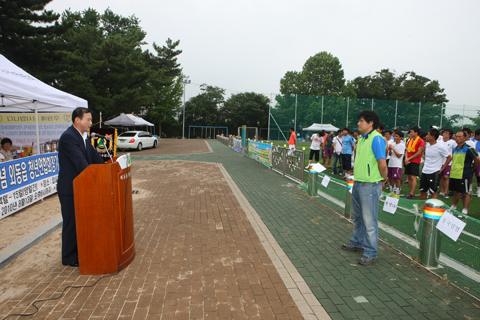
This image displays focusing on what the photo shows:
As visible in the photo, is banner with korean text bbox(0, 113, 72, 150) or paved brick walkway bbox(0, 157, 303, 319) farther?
banner with korean text bbox(0, 113, 72, 150)

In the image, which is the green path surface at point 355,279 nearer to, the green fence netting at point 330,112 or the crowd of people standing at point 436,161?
the crowd of people standing at point 436,161

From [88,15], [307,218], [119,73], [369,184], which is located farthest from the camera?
[88,15]

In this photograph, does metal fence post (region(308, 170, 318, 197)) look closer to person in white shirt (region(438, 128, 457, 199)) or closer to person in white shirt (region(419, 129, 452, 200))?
person in white shirt (region(419, 129, 452, 200))

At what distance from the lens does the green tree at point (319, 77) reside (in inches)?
2265

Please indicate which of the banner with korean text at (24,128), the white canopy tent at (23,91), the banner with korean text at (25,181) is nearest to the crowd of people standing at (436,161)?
the banner with korean text at (25,181)

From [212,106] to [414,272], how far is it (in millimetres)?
52026

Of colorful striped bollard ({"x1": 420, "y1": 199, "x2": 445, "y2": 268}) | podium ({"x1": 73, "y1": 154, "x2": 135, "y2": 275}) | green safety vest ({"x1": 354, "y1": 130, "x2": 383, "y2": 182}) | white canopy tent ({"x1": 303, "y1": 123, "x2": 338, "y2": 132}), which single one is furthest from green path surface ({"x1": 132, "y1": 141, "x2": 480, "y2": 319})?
white canopy tent ({"x1": 303, "y1": 123, "x2": 338, "y2": 132})

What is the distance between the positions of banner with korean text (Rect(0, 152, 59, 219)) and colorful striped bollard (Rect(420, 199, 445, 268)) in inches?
272

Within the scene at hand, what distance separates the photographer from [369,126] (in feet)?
12.8

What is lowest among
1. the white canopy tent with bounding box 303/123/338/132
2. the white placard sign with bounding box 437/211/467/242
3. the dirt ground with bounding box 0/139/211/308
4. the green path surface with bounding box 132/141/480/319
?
the dirt ground with bounding box 0/139/211/308

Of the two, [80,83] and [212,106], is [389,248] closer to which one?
[80,83]

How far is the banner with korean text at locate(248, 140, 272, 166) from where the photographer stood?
12828 mm

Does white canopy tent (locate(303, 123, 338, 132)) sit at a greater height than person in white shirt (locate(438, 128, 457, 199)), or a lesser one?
greater

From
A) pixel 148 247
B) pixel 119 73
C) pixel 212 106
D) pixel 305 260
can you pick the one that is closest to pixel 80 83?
pixel 119 73
